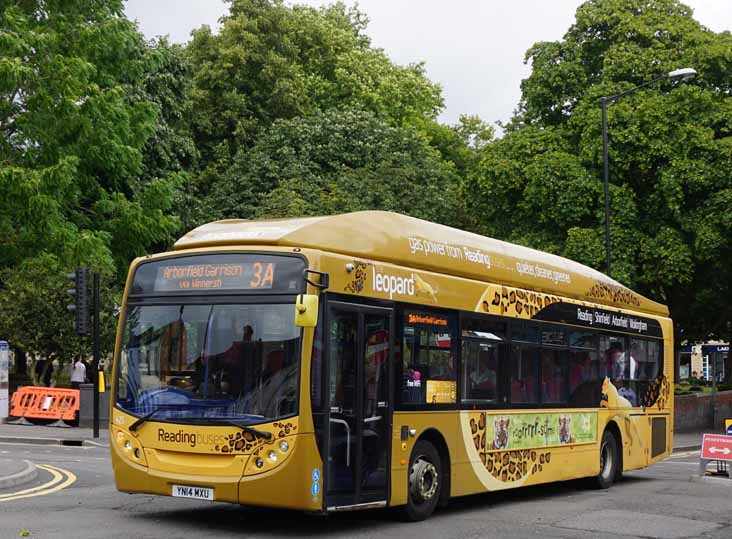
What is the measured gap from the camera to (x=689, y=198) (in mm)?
33562

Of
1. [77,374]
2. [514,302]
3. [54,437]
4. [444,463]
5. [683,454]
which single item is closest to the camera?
[444,463]

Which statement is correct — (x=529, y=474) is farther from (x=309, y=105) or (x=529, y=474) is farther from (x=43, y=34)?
(x=309, y=105)

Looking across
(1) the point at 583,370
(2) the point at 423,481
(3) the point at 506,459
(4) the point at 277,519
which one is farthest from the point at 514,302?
(4) the point at 277,519

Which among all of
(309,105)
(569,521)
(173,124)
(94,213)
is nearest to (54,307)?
(94,213)

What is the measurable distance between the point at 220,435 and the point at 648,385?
10418 mm

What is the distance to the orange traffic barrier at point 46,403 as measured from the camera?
29.4 meters

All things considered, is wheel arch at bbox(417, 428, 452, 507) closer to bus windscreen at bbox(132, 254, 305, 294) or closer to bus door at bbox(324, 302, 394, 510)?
bus door at bbox(324, 302, 394, 510)

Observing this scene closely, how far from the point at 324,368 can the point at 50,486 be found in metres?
5.67

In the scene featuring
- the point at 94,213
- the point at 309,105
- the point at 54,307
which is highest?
the point at 309,105

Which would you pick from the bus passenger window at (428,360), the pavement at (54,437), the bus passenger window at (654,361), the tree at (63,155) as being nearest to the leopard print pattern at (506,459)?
the bus passenger window at (428,360)

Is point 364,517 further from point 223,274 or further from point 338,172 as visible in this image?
point 338,172

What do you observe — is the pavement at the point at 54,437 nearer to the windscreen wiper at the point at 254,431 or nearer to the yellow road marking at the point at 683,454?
the yellow road marking at the point at 683,454

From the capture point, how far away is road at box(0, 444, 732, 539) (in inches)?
440

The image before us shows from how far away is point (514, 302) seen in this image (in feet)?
48.9
